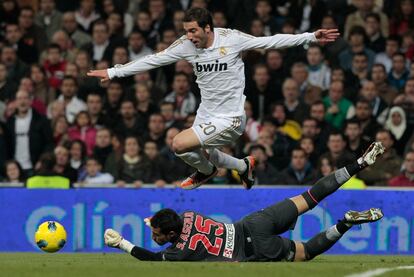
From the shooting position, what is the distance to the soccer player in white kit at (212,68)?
13688mm

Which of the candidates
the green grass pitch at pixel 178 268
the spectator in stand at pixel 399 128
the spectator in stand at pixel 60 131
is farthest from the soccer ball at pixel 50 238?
the spectator in stand at pixel 399 128

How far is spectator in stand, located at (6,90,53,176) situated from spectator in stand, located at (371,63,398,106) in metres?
5.12

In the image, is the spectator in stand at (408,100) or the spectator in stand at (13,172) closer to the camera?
the spectator in stand at (13,172)

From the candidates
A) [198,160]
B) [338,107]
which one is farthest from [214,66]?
[338,107]

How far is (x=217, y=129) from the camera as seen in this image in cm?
1388

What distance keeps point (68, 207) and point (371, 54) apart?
5854 millimetres

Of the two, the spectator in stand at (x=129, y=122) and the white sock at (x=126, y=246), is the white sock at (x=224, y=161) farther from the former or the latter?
the spectator in stand at (x=129, y=122)

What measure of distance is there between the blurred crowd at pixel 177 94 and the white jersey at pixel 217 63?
3.95 meters

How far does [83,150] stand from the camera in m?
18.4

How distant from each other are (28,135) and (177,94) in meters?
2.39

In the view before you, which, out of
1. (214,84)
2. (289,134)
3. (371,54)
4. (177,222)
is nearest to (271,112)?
(289,134)

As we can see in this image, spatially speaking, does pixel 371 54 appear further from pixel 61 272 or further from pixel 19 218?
pixel 61 272

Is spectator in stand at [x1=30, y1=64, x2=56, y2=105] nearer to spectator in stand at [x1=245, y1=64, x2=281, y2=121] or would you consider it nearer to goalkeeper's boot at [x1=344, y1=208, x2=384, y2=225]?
spectator in stand at [x1=245, y1=64, x2=281, y2=121]

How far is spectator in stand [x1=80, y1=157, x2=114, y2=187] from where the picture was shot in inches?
717
